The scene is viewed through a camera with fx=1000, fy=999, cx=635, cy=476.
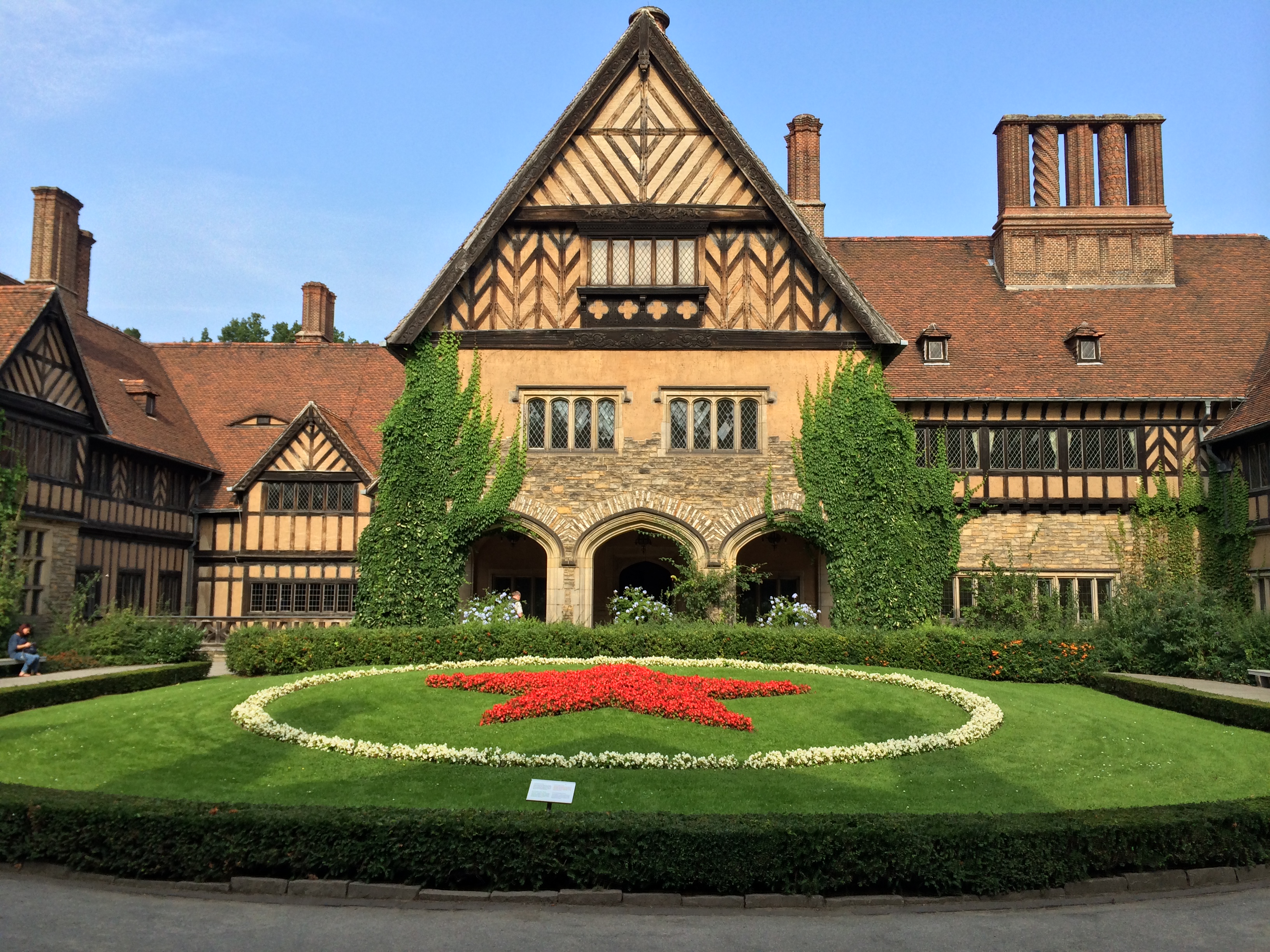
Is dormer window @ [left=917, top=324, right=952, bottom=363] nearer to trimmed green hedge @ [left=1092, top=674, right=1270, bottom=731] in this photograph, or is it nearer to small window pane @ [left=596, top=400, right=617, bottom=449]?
small window pane @ [left=596, top=400, right=617, bottom=449]

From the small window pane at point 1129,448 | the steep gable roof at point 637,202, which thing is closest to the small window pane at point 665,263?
the steep gable roof at point 637,202

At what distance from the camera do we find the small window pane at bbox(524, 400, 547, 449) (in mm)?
21438

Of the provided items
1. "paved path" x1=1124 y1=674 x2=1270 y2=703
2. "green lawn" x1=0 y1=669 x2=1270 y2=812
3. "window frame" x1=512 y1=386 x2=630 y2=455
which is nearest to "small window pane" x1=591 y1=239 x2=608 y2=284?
"window frame" x1=512 y1=386 x2=630 y2=455

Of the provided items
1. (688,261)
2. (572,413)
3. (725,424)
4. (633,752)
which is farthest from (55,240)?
(633,752)

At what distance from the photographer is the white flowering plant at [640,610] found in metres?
19.8

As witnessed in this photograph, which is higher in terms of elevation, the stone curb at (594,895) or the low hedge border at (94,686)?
the low hedge border at (94,686)

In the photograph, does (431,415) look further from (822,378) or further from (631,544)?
(822,378)

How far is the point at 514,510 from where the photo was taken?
2105 cm

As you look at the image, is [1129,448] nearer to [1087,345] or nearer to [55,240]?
[1087,345]

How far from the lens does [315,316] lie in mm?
37156

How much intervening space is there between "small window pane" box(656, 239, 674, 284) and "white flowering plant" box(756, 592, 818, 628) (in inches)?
282

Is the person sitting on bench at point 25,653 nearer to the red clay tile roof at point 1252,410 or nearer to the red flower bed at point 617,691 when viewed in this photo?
the red flower bed at point 617,691

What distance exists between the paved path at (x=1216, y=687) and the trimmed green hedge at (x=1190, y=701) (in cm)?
25

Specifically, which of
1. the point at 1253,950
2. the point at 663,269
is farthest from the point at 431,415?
the point at 1253,950
